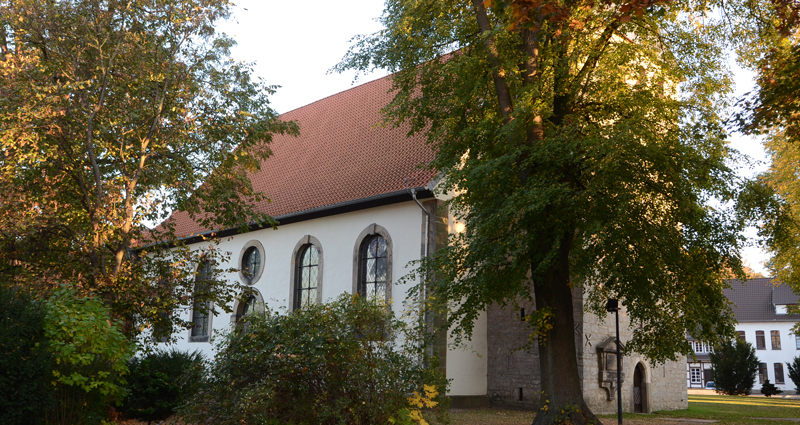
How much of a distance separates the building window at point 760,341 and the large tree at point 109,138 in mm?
48717

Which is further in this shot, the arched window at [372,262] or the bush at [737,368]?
the bush at [737,368]

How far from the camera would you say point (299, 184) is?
1878 cm

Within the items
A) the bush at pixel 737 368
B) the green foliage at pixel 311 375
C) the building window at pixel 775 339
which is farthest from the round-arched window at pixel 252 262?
the building window at pixel 775 339

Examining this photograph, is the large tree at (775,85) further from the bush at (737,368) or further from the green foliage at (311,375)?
the bush at (737,368)

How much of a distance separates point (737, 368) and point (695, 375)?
25092mm

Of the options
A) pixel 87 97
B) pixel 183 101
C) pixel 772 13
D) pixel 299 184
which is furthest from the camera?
pixel 299 184

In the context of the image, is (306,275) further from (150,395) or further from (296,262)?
(150,395)

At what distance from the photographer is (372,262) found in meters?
15.7

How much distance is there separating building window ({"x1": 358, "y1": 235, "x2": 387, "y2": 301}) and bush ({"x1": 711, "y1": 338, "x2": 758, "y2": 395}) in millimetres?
24217

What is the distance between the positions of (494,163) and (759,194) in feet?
13.9

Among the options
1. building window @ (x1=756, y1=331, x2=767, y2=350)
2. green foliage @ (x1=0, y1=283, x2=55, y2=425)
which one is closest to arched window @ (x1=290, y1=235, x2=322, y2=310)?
green foliage @ (x1=0, y1=283, x2=55, y2=425)

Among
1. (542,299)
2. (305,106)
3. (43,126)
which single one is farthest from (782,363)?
(43,126)

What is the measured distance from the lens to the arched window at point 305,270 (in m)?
17.0

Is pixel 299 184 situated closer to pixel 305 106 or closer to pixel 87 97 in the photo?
pixel 305 106
